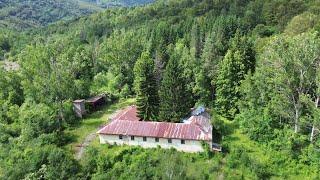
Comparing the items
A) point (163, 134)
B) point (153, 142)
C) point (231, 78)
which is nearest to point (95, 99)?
point (153, 142)

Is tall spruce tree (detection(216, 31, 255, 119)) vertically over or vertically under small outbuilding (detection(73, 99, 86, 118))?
over

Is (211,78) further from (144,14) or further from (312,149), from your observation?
(144,14)

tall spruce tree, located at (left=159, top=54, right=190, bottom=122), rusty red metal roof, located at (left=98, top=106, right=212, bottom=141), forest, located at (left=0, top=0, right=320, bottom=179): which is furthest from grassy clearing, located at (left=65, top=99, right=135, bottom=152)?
tall spruce tree, located at (left=159, top=54, right=190, bottom=122)

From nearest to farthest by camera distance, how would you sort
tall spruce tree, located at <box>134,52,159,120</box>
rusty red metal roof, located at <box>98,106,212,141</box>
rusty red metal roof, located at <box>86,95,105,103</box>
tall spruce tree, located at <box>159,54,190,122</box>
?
rusty red metal roof, located at <box>98,106,212,141</box> → tall spruce tree, located at <box>159,54,190,122</box> → tall spruce tree, located at <box>134,52,159,120</box> → rusty red metal roof, located at <box>86,95,105,103</box>

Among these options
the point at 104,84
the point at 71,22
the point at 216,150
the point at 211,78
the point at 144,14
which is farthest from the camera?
the point at 71,22

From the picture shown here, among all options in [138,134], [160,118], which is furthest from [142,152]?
[160,118]

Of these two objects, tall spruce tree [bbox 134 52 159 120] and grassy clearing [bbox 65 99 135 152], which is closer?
grassy clearing [bbox 65 99 135 152]

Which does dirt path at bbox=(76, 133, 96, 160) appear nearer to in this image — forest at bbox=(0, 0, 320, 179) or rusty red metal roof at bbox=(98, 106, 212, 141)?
forest at bbox=(0, 0, 320, 179)
